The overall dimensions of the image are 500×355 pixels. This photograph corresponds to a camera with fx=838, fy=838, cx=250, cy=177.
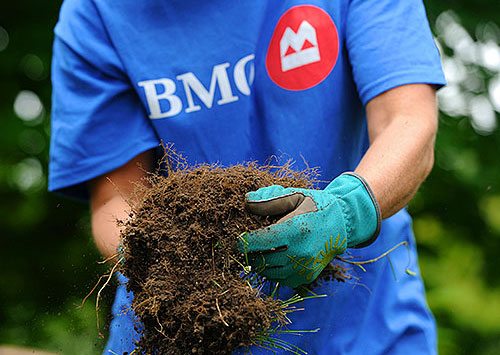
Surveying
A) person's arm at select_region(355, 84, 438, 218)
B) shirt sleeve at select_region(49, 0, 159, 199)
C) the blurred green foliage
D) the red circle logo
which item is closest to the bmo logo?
the red circle logo

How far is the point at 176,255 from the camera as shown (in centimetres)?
177

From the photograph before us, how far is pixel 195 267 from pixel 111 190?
863 millimetres

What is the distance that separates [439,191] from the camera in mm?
4539

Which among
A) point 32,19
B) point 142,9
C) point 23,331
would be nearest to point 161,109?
point 142,9

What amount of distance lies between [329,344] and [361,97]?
2.22 feet

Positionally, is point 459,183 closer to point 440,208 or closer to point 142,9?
point 440,208

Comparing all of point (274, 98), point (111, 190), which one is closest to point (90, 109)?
point (111, 190)

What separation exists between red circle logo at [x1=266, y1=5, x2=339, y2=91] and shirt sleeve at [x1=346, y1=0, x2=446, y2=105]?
0.19 ft

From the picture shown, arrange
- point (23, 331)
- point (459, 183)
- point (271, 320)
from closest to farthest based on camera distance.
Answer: point (271, 320)
point (23, 331)
point (459, 183)

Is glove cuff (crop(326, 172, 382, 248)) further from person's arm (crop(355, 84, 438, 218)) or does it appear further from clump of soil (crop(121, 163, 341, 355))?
clump of soil (crop(121, 163, 341, 355))

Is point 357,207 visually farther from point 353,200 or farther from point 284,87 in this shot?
point 284,87

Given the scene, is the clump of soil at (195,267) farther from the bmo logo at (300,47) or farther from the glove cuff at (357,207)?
the bmo logo at (300,47)

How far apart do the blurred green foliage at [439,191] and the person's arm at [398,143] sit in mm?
2080

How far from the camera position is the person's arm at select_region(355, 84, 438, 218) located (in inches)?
81.0
